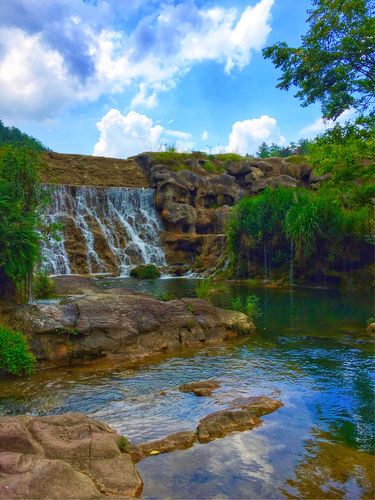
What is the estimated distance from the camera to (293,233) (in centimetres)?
2255

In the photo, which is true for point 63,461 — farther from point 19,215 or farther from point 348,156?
point 348,156

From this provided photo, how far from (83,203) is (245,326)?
76.5ft

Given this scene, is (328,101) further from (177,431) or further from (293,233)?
(293,233)

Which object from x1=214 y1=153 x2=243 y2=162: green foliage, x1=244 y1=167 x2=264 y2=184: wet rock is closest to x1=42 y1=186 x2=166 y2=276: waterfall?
x1=244 y1=167 x2=264 y2=184: wet rock

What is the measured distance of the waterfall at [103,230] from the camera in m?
29.6

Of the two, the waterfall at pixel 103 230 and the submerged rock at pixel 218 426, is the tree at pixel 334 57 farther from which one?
the waterfall at pixel 103 230

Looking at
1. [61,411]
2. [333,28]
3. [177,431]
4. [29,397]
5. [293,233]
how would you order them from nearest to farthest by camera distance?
[177,431], [61,411], [29,397], [333,28], [293,233]

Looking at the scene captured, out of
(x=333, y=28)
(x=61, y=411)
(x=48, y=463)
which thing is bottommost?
(x=61, y=411)

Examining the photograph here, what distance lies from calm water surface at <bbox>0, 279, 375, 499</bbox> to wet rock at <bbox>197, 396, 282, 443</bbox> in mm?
156

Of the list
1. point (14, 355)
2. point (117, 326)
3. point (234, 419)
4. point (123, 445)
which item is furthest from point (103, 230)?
point (123, 445)

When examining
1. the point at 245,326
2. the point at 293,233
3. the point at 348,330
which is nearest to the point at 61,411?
the point at 245,326

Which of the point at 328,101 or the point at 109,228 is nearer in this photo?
the point at 328,101

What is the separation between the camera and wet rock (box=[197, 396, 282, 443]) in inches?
229

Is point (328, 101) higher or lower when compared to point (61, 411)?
higher
